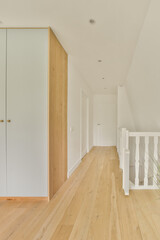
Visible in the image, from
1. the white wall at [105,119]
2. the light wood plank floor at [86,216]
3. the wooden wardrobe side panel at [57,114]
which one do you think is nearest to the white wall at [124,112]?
the white wall at [105,119]

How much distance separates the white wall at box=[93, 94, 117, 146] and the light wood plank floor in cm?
444

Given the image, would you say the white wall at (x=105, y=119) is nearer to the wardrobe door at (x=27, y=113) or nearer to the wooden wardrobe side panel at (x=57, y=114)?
the wooden wardrobe side panel at (x=57, y=114)

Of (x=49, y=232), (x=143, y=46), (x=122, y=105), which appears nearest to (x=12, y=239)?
(x=49, y=232)

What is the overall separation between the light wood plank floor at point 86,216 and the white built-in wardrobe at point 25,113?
282 mm

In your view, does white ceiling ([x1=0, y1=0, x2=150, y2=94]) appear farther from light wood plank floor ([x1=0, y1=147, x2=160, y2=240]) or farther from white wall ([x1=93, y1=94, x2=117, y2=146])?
white wall ([x1=93, y1=94, x2=117, y2=146])

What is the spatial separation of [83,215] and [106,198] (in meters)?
0.54

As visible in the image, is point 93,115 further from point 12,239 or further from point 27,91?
point 12,239

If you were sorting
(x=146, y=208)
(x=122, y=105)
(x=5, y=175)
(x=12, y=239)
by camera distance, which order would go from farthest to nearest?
(x=122, y=105), (x=5, y=175), (x=146, y=208), (x=12, y=239)

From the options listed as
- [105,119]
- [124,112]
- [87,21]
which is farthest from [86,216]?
[105,119]

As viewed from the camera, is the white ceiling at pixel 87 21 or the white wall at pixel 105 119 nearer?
the white ceiling at pixel 87 21

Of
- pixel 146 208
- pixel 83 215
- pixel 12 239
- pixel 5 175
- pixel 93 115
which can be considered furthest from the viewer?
pixel 93 115

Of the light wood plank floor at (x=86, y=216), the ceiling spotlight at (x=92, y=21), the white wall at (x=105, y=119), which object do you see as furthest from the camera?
the white wall at (x=105, y=119)

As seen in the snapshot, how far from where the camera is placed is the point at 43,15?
2041 mm

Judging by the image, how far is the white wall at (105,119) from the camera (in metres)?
7.20
